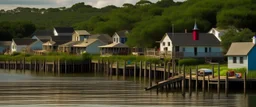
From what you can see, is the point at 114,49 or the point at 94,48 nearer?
the point at 114,49

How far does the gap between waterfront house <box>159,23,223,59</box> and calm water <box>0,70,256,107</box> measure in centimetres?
1679

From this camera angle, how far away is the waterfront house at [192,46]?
349 feet

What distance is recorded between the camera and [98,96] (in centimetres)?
7188

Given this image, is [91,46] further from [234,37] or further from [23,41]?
[234,37]

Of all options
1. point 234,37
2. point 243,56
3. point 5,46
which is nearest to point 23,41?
point 5,46

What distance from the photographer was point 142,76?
336 feet

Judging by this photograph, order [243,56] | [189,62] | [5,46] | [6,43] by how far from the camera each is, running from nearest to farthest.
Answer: [243,56] → [189,62] → [5,46] → [6,43]

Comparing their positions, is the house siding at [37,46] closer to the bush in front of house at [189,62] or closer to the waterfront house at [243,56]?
the bush in front of house at [189,62]

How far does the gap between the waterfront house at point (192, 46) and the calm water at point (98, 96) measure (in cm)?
1679

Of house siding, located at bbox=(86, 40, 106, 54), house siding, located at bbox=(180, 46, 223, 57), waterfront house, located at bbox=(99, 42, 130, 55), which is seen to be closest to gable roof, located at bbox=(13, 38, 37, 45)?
house siding, located at bbox=(86, 40, 106, 54)

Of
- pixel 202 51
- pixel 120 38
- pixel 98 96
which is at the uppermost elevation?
pixel 120 38

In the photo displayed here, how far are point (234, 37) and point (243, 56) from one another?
20.2 meters

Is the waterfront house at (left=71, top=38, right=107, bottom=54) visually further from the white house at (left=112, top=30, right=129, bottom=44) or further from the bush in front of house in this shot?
the bush in front of house

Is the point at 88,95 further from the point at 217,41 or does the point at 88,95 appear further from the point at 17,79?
the point at 217,41
